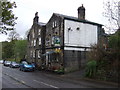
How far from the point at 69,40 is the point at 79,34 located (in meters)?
2.68

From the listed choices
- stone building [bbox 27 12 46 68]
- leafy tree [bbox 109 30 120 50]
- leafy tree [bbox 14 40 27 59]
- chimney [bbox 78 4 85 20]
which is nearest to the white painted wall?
chimney [bbox 78 4 85 20]

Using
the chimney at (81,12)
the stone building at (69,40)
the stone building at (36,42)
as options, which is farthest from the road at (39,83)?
the stone building at (36,42)

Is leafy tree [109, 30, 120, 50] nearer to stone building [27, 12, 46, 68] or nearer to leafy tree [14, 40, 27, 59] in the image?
stone building [27, 12, 46, 68]

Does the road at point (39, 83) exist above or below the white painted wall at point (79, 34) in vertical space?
below

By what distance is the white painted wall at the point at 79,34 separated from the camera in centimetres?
3381

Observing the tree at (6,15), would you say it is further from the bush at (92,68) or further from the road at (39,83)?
the bush at (92,68)

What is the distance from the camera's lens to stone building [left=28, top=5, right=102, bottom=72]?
33.2 meters

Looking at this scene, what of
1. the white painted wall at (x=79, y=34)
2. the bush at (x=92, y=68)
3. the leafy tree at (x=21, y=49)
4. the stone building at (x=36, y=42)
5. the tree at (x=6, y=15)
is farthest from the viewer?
the leafy tree at (x=21, y=49)

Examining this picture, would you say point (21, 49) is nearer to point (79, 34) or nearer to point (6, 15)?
point (79, 34)

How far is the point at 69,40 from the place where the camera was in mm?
33906

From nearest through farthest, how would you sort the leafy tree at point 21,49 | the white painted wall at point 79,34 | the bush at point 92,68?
1. the bush at point 92,68
2. the white painted wall at point 79,34
3. the leafy tree at point 21,49

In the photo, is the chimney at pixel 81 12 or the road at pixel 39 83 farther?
the chimney at pixel 81 12

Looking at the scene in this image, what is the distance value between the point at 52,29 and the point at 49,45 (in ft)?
10.8

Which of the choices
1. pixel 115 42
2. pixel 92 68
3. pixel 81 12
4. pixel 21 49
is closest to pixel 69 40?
pixel 81 12
